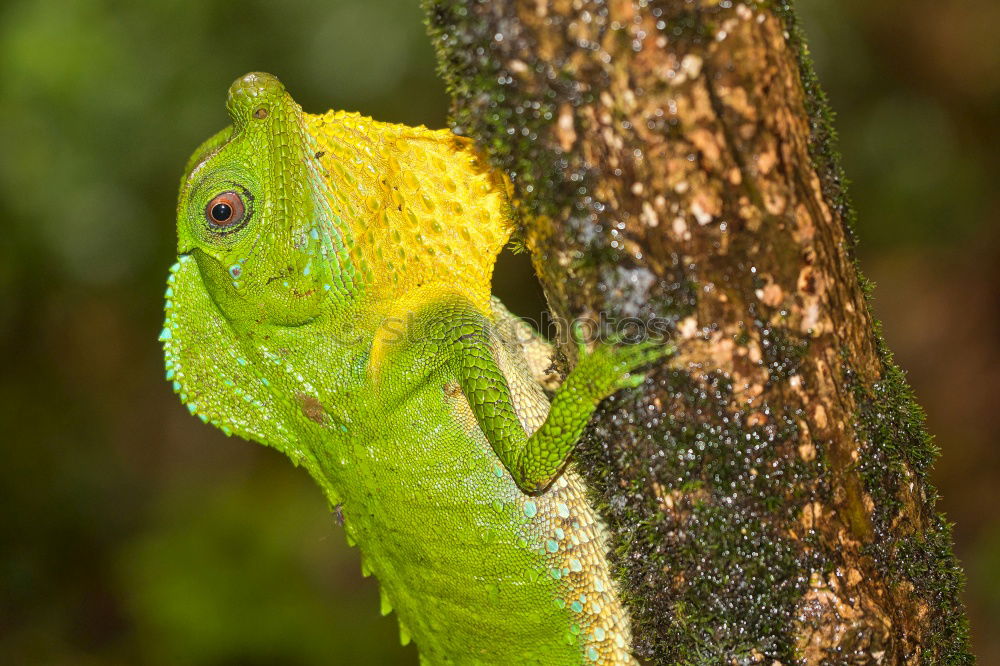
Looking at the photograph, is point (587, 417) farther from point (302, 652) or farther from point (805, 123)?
point (302, 652)

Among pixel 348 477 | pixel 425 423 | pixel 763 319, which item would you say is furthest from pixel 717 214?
pixel 348 477

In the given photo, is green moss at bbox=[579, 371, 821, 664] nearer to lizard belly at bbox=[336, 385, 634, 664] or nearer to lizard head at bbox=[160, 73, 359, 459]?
lizard belly at bbox=[336, 385, 634, 664]

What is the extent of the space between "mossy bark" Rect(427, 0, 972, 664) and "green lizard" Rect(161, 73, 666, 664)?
54cm

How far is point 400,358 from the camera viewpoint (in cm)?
297

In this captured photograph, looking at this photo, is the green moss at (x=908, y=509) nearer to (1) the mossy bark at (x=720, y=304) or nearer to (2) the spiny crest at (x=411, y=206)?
(1) the mossy bark at (x=720, y=304)

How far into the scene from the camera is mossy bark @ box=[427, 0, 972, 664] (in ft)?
6.62

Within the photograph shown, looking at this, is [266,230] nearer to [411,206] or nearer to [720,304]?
[411,206]

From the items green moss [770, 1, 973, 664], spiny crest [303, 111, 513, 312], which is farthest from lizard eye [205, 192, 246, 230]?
green moss [770, 1, 973, 664]

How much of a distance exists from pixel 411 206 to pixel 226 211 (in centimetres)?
67

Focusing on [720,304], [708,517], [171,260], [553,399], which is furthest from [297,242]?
[171,260]

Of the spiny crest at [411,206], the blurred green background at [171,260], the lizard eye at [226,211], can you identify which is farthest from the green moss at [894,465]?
the blurred green background at [171,260]

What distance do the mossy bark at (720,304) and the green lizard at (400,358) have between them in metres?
0.54

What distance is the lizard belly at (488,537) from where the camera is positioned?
2975 millimetres

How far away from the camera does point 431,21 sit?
90.0 inches
